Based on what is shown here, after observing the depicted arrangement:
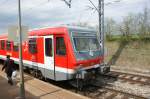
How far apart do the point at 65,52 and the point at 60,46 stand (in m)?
0.52

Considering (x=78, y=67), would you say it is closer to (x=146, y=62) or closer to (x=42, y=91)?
(x=42, y=91)

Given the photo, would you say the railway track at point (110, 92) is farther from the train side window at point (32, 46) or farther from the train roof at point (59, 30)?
the train side window at point (32, 46)

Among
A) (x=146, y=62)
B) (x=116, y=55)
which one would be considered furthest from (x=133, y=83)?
(x=116, y=55)

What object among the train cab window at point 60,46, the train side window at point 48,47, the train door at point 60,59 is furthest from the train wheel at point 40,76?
the train cab window at point 60,46

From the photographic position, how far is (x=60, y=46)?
12.3 meters

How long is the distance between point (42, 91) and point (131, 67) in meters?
11.3

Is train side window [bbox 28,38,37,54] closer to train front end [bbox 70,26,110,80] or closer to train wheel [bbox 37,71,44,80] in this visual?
train wheel [bbox 37,71,44,80]

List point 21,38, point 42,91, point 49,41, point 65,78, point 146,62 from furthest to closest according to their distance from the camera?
point 146,62 → point 49,41 → point 65,78 → point 42,91 → point 21,38

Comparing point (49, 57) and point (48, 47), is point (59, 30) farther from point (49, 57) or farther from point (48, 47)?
point (49, 57)

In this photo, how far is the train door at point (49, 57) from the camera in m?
12.8

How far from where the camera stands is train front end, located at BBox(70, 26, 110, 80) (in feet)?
38.9

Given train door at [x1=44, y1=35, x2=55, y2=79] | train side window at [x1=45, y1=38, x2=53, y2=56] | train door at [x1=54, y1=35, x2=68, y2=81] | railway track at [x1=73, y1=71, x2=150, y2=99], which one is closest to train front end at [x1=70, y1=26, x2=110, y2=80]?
train door at [x1=54, y1=35, x2=68, y2=81]

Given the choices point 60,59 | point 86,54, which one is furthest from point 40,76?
point 86,54

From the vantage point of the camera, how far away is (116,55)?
23312 mm
